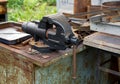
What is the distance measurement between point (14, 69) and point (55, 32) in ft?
1.43

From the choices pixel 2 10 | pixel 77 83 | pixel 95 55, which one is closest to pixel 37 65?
pixel 77 83

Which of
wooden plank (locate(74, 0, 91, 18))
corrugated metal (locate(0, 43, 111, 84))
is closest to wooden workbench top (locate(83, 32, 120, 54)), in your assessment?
corrugated metal (locate(0, 43, 111, 84))

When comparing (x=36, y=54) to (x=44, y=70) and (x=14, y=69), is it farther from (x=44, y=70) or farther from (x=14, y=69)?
(x=14, y=69)

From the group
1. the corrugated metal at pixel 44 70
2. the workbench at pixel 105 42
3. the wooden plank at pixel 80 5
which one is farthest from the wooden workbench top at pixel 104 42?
the wooden plank at pixel 80 5

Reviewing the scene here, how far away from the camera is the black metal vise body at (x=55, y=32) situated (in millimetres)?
1391

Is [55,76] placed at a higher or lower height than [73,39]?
lower

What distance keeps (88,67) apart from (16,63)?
0.65 m

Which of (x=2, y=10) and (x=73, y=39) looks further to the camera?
(x=2, y=10)

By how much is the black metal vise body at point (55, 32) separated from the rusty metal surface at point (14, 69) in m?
0.20

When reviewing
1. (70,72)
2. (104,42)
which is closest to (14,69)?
(70,72)

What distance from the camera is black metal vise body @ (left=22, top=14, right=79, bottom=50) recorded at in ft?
4.56

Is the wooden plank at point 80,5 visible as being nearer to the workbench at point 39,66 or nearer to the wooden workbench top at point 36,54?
the workbench at point 39,66

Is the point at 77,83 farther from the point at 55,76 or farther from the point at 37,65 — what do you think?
the point at 37,65

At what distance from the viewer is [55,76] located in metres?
1.61
